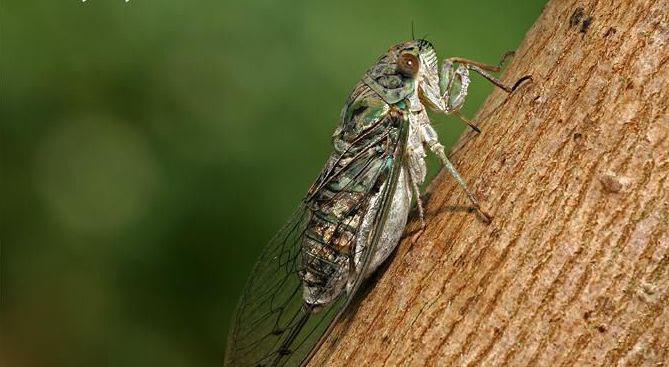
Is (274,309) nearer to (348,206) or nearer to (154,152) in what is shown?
(348,206)

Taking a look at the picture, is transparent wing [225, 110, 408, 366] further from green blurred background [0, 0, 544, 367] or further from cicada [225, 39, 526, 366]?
green blurred background [0, 0, 544, 367]

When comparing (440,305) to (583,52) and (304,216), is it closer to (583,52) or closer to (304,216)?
(583,52)

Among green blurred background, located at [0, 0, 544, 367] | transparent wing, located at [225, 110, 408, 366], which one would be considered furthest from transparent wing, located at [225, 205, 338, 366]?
green blurred background, located at [0, 0, 544, 367]

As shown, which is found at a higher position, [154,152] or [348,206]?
[154,152]

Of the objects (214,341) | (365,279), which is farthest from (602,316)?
(214,341)

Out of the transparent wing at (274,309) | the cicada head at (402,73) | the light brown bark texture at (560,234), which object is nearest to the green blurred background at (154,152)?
the transparent wing at (274,309)

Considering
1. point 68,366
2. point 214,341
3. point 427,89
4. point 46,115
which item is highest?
point 46,115

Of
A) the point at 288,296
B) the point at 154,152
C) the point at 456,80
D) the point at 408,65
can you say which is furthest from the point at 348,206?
the point at 154,152

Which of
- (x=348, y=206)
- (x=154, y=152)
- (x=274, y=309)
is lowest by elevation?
(x=274, y=309)
